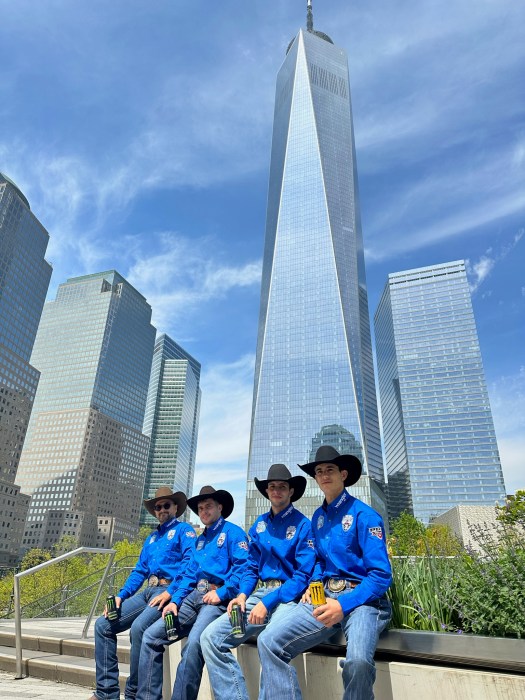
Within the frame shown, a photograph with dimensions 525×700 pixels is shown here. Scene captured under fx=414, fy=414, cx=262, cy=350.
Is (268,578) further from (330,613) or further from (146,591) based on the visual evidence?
(146,591)

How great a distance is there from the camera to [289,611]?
295 cm

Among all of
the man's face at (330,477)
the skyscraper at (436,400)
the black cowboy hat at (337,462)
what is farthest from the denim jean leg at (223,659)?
the skyscraper at (436,400)

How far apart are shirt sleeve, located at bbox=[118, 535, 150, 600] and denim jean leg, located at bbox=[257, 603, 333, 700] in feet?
7.22

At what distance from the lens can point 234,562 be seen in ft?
12.6

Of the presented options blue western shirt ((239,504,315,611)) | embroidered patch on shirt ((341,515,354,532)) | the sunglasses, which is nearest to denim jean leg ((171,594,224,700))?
blue western shirt ((239,504,315,611))

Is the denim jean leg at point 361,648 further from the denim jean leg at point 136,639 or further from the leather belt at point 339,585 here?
the denim jean leg at point 136,639

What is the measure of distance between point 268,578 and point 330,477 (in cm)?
105

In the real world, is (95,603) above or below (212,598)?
below

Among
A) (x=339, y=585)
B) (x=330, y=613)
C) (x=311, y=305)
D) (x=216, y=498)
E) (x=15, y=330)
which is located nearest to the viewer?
(x=330, y=613)

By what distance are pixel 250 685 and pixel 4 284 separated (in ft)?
444

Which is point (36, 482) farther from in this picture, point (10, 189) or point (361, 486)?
point (361, 486)

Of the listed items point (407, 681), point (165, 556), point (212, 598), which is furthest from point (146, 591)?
point (407, 681)

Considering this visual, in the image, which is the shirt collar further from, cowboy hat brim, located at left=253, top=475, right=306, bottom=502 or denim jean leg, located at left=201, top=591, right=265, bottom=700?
denim jean leg, located at left=201, top=591, right=265, bottom=700

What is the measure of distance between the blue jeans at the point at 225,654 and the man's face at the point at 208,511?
1.13m
